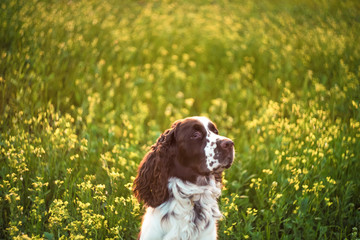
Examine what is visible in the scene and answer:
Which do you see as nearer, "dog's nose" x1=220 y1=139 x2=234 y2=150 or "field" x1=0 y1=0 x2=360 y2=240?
"dog's nose" x1=220 y1=139 x2=234 y2=150

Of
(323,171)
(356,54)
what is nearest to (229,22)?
(356,54)

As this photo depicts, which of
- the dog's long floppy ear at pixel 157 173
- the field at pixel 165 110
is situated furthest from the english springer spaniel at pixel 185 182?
the field at pixel 165 110

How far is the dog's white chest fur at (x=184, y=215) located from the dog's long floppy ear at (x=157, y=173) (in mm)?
58

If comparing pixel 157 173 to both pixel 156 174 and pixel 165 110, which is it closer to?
pixel 156 174

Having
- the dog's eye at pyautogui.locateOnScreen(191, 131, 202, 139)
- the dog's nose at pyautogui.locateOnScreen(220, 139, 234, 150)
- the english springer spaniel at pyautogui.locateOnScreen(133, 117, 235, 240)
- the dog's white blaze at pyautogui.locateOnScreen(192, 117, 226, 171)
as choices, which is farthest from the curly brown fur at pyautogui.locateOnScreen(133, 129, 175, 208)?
the dog's nose at pyautogui.locateOnScreen(220, 139, 234, 150)

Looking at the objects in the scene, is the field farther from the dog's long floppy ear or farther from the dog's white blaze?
the dog's white blaze

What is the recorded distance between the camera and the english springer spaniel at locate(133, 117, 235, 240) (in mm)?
2930

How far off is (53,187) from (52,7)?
356 centimetres

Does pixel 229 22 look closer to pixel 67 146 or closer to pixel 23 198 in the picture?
pixel 67 146

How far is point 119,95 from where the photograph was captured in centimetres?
578

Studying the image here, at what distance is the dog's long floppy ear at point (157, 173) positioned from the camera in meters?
3.02

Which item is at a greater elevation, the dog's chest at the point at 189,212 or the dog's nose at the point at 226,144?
the dog's nose at the point at 226,144

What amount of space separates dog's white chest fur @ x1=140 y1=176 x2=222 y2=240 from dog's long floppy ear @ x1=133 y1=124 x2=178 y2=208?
0.19 feet

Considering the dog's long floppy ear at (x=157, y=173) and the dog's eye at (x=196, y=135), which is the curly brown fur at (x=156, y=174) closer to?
the dog's long floppy ear at (x=157, y=173)
